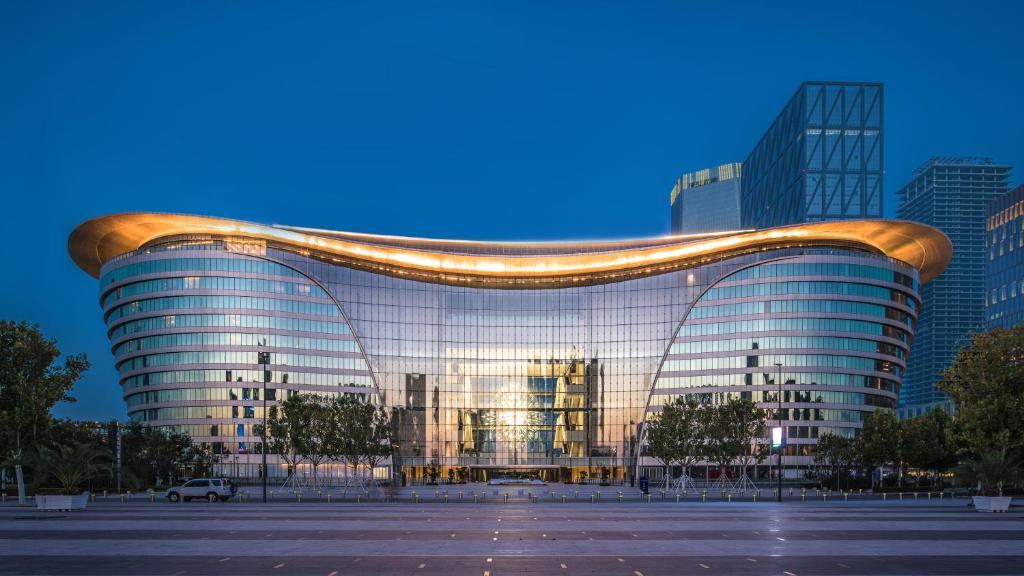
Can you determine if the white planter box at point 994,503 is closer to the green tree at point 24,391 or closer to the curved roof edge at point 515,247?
the green tree at point 24,391

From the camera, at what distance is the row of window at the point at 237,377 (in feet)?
422

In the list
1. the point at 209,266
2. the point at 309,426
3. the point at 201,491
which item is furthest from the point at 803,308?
the point at 201,491

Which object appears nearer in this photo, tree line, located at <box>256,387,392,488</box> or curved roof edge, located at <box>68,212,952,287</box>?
tree line, located at <box>256,387,392,488</box>

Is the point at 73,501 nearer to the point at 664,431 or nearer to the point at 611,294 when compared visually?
→ the point at 664,431

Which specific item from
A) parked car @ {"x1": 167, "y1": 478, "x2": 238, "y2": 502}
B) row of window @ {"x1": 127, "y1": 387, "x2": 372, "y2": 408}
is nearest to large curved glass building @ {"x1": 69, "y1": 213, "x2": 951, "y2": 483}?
row of window @ {"x1": 127, "y1": 387, "x2": 372, "y2": 408}

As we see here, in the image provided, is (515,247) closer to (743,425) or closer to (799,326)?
(799,326)

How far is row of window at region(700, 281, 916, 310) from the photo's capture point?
421 ft

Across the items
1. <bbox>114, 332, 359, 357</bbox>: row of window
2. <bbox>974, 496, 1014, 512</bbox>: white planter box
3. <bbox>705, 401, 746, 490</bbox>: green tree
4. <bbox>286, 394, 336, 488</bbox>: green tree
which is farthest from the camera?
<bbox>114, 332, 359, 357</bbox>: row of window

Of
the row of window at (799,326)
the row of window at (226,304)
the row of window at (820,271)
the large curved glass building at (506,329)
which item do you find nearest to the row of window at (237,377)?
the large curved glass building at (506,329)

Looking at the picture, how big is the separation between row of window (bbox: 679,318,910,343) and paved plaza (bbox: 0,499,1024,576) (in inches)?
2906

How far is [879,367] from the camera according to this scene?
131m

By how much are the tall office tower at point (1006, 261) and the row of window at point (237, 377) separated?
13265 cm

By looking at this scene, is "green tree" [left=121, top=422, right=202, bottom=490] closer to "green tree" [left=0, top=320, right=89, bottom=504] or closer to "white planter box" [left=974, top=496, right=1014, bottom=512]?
"green tree" [left=0, top=320, right=89, bottom=504]

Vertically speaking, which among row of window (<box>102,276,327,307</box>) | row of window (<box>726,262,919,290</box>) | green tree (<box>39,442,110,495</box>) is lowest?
green tree (<box>39,442,110,495</box>)
